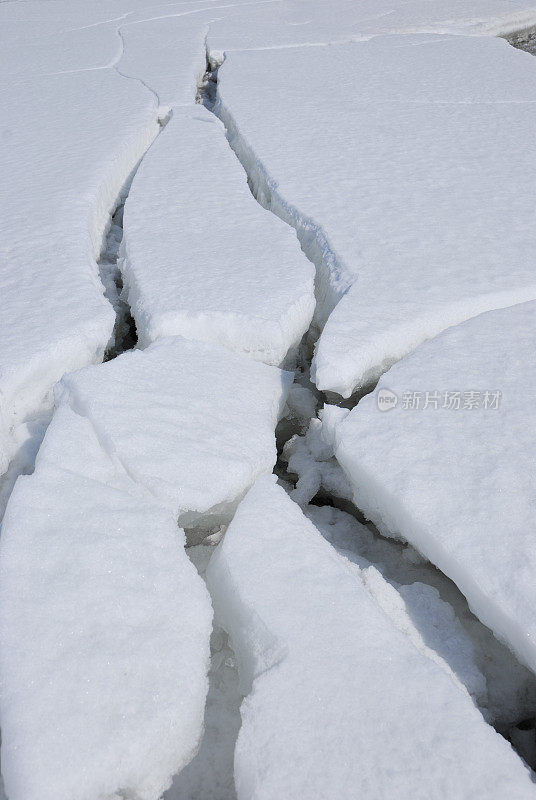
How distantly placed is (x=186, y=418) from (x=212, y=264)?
2.25ft

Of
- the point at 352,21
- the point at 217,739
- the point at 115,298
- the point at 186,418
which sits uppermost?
the point at 352,21

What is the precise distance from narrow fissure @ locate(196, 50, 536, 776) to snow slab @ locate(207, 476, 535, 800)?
15 cm

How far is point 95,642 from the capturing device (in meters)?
0.95

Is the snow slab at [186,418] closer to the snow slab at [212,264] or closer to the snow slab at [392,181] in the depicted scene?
the snow slab at [212,264]

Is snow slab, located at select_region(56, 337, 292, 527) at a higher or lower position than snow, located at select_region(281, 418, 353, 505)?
higher

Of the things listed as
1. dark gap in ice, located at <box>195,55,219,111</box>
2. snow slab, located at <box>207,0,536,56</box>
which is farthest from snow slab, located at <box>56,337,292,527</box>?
snow slab, located at <box>207,0,536,56</box>

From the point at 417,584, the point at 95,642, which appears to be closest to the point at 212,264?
the point at 417,584

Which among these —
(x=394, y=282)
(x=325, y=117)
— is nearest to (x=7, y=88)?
(x=325, y=117)

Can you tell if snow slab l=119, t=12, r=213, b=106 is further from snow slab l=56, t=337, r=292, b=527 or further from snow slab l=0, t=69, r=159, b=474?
snow slab l=56, t=337, r=292, b=527

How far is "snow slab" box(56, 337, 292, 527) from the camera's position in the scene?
49.1 inches

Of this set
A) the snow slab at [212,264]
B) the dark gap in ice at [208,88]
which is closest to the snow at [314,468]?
the snow slab at [212,264]

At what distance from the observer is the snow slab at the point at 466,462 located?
3.48ft

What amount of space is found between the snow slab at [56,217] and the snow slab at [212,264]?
0.49 feet

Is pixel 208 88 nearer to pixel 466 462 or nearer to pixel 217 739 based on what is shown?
pixel 466 462
